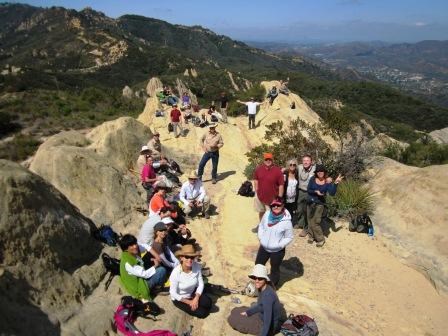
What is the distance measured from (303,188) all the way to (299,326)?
3.71 metres

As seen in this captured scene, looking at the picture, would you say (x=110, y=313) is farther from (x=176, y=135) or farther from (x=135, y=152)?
(x=176, y=135)

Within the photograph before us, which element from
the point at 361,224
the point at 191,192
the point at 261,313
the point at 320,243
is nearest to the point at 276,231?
the point at 261,313

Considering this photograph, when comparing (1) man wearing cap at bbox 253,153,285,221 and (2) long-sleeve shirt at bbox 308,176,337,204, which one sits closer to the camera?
(1) man wearing cap at bbox 253,153,285,221

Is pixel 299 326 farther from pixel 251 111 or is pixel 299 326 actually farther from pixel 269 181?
pixel 251 111

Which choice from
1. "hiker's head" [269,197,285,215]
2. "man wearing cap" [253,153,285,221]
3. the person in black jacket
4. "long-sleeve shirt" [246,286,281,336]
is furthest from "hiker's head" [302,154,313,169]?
"long-sleeve shirt" [246,286,281,336]

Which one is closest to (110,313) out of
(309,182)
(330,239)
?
(309,182)

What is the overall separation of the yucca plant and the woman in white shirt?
522 centimetres

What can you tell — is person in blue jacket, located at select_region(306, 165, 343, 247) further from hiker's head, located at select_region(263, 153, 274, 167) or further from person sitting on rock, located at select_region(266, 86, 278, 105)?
person sitting on rock, located at select_region(266, 86, 278, 105)

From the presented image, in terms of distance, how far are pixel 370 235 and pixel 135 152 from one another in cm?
734

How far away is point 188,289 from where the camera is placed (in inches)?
250

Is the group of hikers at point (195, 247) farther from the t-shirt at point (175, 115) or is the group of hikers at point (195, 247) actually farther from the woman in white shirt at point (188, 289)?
the t-shirt at point (175, 115)

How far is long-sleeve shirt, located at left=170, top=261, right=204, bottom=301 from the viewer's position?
6.24 m

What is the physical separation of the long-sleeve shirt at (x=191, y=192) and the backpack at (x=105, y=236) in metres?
2.48

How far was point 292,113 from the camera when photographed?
69.4 feet
